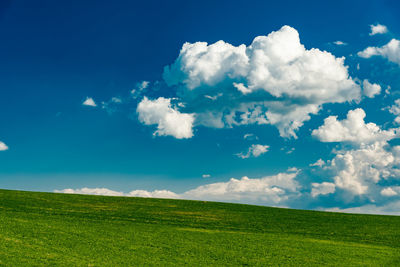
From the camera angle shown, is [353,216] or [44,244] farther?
[353,216]

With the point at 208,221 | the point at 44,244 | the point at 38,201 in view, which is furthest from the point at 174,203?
the point at 44,244

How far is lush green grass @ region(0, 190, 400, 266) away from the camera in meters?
17.2

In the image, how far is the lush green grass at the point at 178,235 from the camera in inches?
677

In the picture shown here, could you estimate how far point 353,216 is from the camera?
41438 mm

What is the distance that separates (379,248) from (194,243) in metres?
14.4

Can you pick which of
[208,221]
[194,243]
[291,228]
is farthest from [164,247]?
[291,228]

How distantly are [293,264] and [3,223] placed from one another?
693 inches

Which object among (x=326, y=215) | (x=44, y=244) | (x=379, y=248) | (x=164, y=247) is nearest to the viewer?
(x=44, y=244)

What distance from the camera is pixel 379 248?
25.2 metres

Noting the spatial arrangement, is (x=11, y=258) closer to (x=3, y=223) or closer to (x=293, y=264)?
(x=3, y=223)

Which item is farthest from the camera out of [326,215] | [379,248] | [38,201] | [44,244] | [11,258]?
[326,215]

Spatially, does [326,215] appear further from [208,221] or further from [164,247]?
[164,247]

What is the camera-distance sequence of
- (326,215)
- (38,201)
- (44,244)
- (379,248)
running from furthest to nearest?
(326,215), (38,201), (379,248), (44,244)

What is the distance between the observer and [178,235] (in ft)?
75.8
